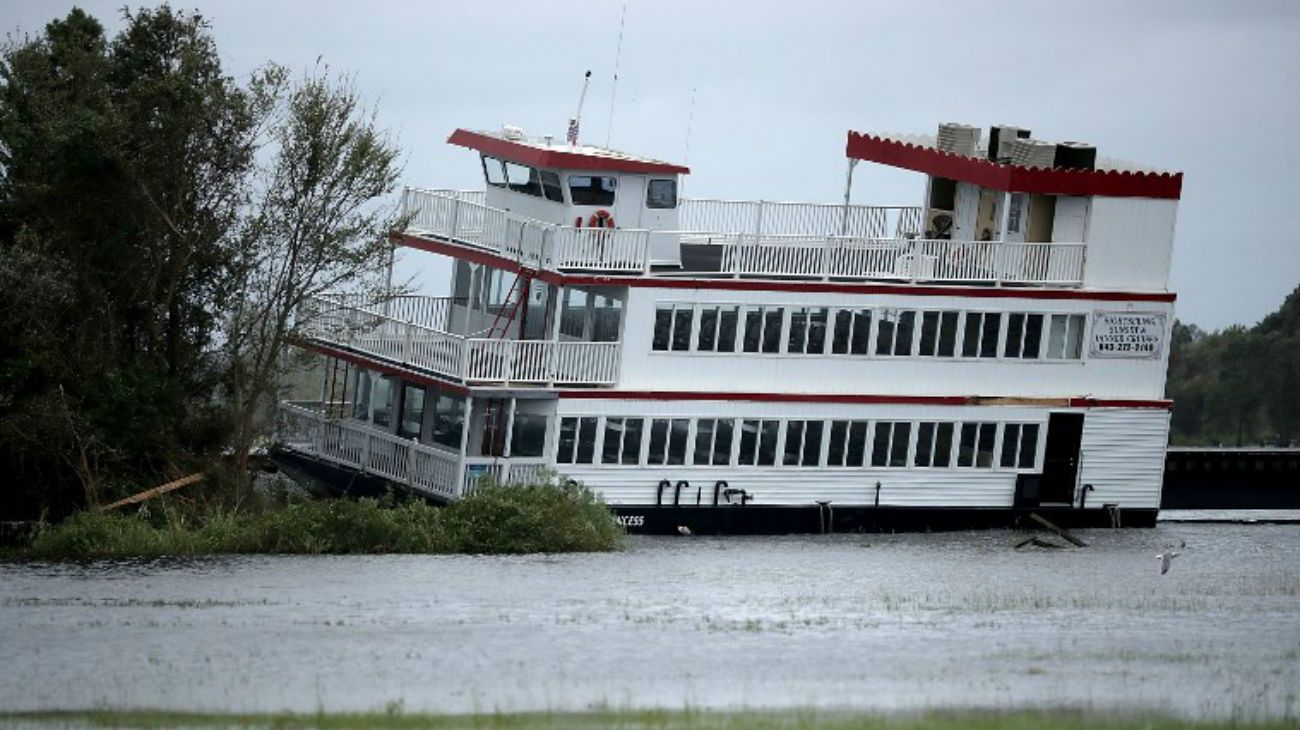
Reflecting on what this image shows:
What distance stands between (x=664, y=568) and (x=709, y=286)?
6.74 metres

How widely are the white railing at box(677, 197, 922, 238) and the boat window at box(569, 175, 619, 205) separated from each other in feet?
5.47

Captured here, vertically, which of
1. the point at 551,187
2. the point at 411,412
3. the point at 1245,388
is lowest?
the point at 411,412

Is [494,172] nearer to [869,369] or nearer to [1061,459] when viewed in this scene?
[869,369]

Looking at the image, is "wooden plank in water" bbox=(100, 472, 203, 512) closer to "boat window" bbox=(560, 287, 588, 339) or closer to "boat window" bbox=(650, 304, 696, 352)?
"boat window" bbox=(560, 287, 588, 339)

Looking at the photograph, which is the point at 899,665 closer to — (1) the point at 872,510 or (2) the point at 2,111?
(1) the point at 872,510

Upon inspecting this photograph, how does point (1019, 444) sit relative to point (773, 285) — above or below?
below

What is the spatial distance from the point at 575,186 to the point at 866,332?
6652 mm

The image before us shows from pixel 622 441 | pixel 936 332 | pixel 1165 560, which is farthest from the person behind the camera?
pixel 936 332

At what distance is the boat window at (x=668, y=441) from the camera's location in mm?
61531

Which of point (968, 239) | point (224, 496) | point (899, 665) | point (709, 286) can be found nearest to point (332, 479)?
point (224, 496)

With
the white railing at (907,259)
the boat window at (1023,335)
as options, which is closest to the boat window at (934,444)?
the boat window at (1023,335)

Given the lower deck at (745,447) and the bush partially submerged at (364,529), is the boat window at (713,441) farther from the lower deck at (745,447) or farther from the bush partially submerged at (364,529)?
the bush partially submerged at (364,529)

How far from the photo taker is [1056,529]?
65312 mm

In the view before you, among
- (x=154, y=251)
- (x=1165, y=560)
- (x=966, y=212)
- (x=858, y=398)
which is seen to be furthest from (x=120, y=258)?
(x=1165, y=560)
